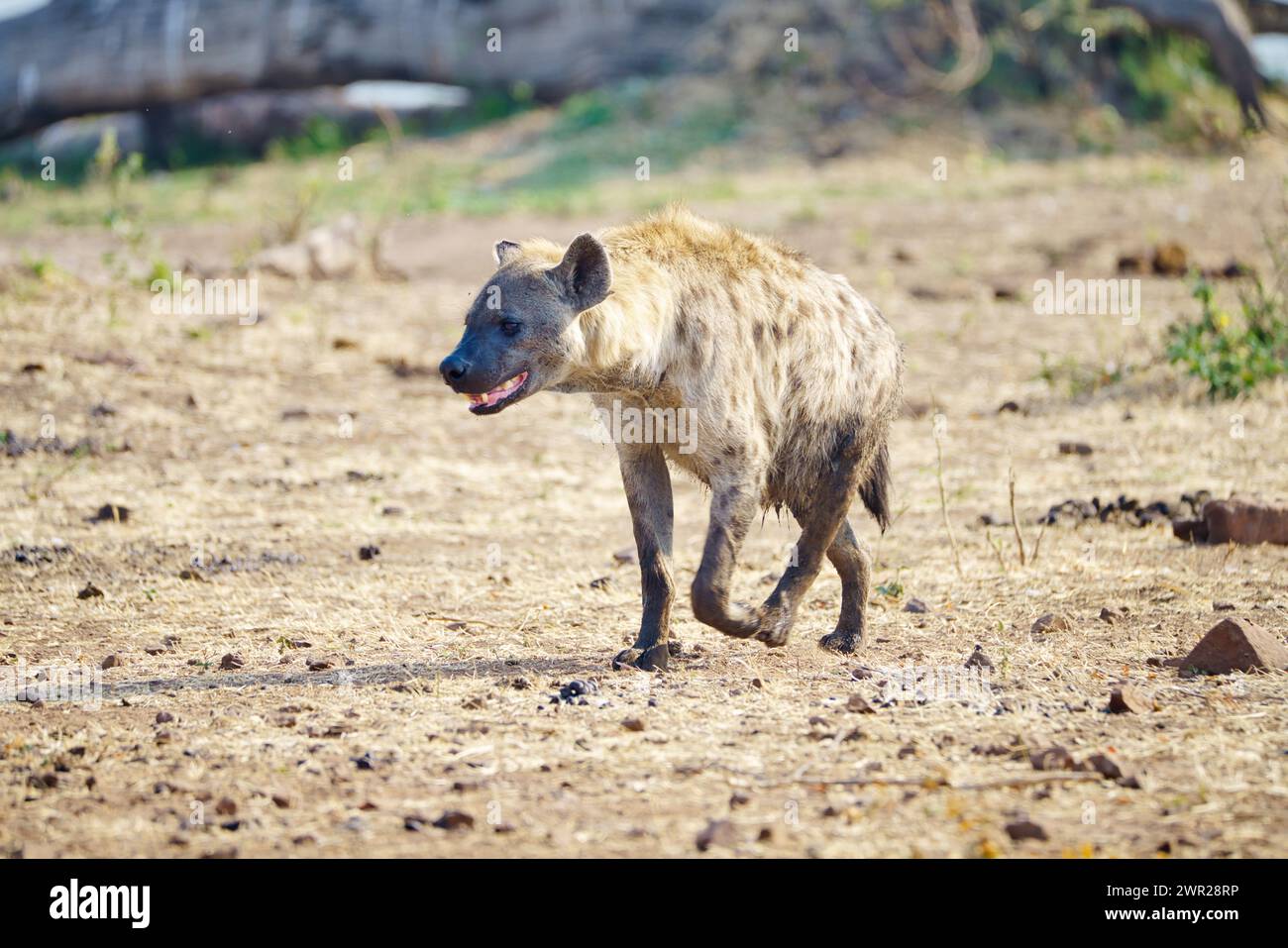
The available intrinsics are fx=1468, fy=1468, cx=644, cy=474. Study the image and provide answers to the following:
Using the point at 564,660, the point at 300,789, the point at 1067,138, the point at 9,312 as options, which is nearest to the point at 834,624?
the point at 564,660

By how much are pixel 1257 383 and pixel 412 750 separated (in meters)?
6.50

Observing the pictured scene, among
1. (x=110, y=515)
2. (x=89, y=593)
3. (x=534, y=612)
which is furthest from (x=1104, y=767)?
(x=110, y=515)

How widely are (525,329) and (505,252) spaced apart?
50 centimetres

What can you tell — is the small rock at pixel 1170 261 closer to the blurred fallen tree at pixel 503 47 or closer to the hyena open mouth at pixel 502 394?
the blurred fallen tree at pixel 503 47

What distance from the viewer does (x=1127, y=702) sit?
4324mm

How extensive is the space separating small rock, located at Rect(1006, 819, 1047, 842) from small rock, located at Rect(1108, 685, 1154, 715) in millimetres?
983

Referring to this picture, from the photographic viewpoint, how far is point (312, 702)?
15.1ft

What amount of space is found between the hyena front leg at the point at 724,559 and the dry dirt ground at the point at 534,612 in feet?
0.64

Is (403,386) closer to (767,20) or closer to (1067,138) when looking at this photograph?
(1067,138)

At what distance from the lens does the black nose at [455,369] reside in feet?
15.0

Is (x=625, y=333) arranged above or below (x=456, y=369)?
above
